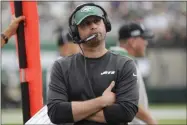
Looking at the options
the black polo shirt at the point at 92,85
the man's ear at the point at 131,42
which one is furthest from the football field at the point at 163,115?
the black polo shirt at the point at 92,85

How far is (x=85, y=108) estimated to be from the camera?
396 centimetres

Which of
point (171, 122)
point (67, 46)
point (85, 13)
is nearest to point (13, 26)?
point (85, 13)

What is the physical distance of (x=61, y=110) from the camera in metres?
3.99

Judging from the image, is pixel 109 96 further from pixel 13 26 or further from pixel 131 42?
pixel 131 42

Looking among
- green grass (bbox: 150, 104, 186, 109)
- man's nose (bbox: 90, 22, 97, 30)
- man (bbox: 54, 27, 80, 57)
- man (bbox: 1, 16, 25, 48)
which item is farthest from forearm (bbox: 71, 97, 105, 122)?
green grass (bbox: 150, 104, 186, 109)

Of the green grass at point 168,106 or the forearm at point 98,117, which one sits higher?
the forearm at point 98,117

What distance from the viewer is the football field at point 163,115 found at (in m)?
13.3

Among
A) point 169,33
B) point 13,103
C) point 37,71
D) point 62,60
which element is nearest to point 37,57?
point 37,71

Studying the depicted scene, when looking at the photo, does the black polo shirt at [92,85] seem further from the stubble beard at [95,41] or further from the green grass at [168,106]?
the green grass at [168,106]

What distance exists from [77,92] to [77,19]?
470 millimetres

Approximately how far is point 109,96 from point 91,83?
0.46 ft

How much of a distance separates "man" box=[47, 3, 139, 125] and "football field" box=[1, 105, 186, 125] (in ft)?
28.3

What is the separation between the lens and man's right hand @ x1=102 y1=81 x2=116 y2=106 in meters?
3.97

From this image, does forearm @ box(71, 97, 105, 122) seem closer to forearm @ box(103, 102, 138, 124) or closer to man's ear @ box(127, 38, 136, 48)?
forearm @ box(103, 102, 138, 124)
